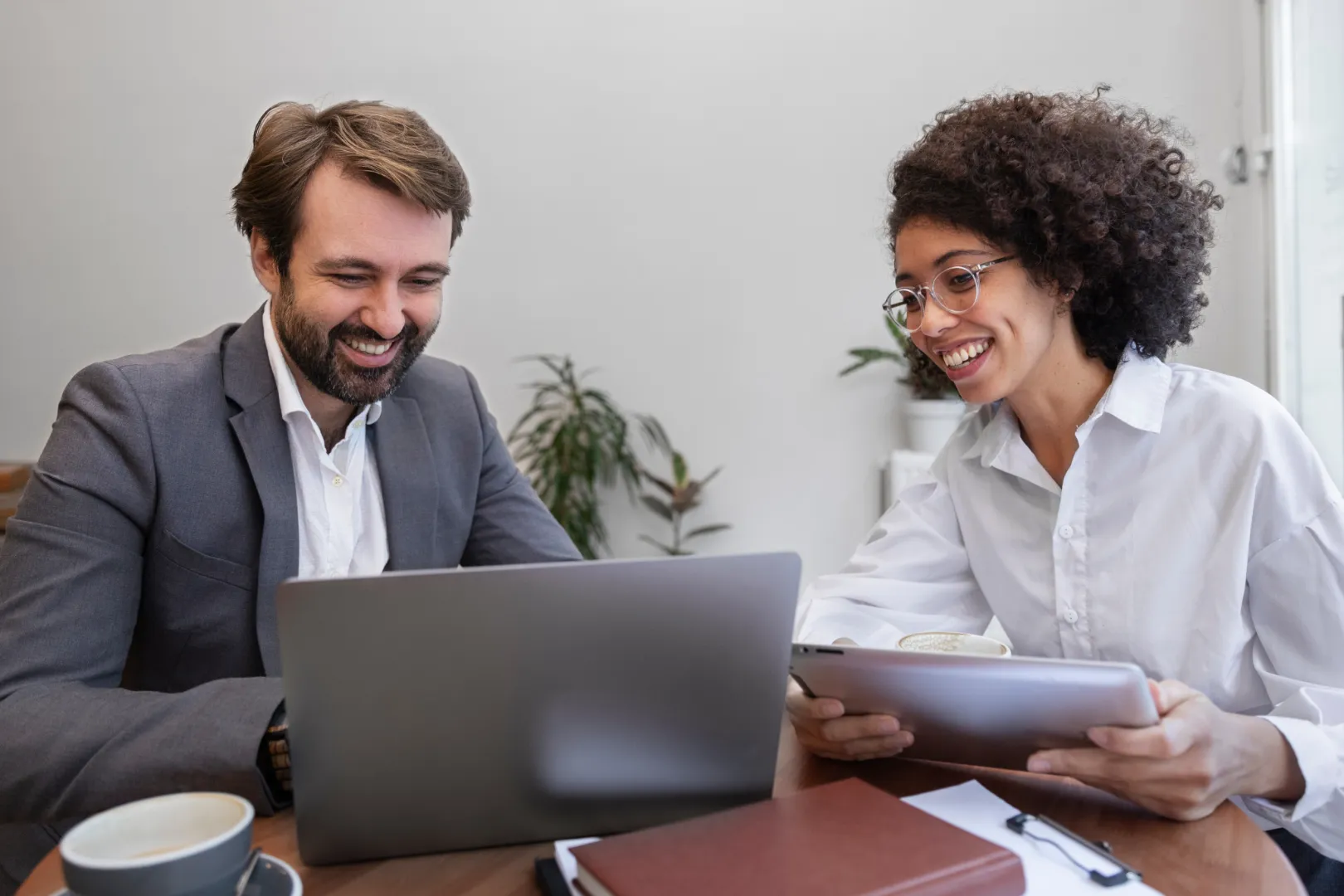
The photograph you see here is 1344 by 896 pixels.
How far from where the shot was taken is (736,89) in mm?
3639

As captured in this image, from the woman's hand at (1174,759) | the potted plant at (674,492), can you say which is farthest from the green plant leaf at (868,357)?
the woman's hand at (1174,759)

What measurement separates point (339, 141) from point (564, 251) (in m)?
2.24

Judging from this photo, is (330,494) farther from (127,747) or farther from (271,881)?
(271,881)

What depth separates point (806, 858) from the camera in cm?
80

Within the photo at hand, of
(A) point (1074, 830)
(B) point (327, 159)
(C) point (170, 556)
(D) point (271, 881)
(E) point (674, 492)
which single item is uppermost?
(B) point (327, 159)

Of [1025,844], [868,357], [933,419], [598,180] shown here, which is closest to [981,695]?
[1025,844]

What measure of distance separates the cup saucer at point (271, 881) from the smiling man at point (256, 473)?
Answer: 28cm

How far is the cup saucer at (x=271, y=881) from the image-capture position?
30.8 inches

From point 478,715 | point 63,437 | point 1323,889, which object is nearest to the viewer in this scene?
point 478,715

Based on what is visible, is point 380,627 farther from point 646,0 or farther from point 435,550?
point 646,0

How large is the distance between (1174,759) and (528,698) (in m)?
0.60

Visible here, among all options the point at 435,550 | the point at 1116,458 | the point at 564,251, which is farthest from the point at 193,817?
the point at 564,251

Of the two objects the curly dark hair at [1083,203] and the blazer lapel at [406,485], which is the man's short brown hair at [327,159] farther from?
the curly dark hair at [1083,203]

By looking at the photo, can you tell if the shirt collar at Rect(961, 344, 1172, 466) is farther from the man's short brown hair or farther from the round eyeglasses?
the man's short brown hair
